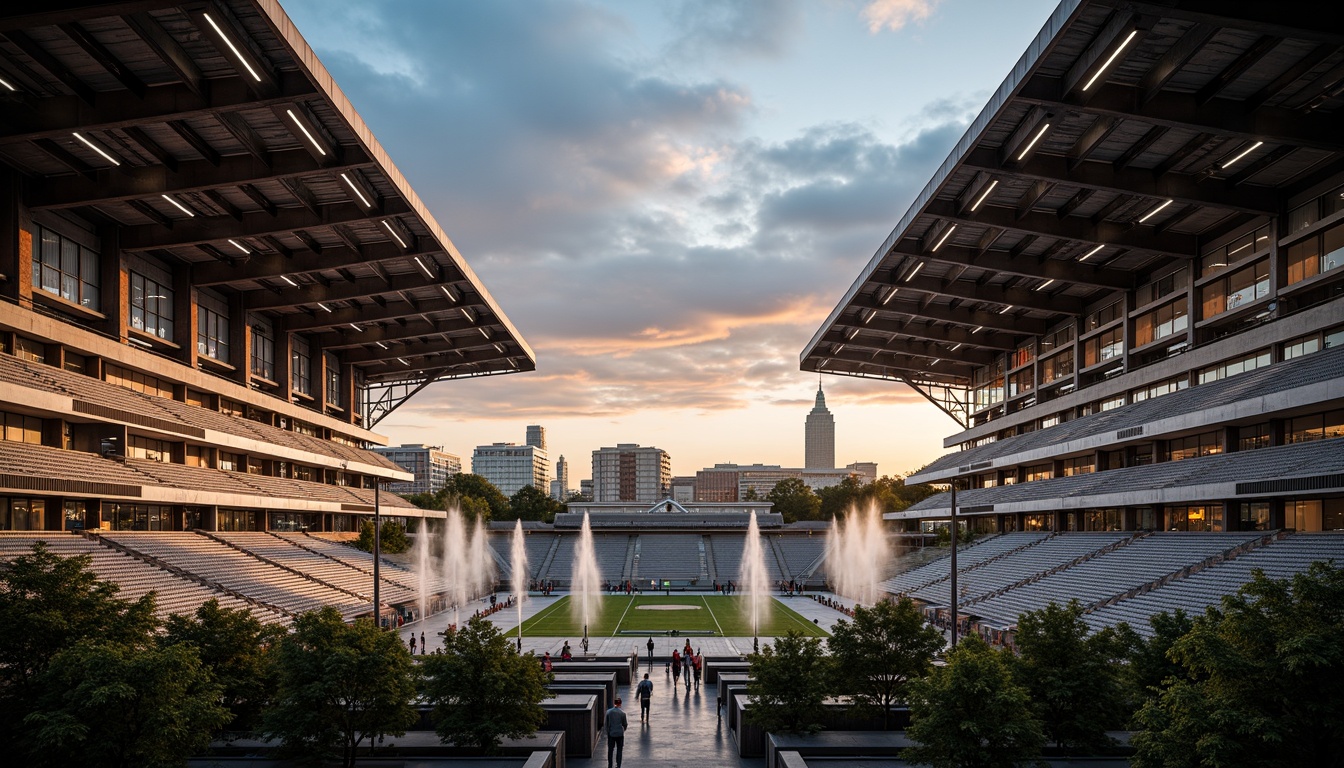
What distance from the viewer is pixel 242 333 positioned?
56.5m

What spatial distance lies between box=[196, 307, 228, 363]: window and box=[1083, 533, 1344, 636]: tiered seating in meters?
48.4

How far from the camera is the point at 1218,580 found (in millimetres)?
34375

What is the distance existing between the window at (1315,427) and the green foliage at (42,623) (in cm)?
4118

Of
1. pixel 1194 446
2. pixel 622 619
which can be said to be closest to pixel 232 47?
pixel 622 619

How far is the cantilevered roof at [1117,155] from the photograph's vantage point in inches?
1107

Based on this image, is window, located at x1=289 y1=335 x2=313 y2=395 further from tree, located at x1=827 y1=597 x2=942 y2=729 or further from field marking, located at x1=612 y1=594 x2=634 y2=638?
tree, located at x1=827 y1=597 x2=942 y2=729

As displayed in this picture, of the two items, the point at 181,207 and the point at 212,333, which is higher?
the point at 181,207

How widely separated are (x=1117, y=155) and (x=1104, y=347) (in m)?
23.7

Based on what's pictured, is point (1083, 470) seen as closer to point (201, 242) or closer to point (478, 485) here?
point (201, 242)

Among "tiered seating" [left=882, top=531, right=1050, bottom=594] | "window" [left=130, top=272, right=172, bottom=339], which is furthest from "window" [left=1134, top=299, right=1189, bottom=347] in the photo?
"window" [left=130, top=272, right=172, bottom=339]

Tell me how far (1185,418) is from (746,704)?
2893cm

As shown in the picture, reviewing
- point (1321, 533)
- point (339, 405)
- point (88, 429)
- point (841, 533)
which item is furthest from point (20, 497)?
point (841, 533)

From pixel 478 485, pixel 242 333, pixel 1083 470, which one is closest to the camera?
pixel 242 333

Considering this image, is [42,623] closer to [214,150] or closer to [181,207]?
[214,150]
